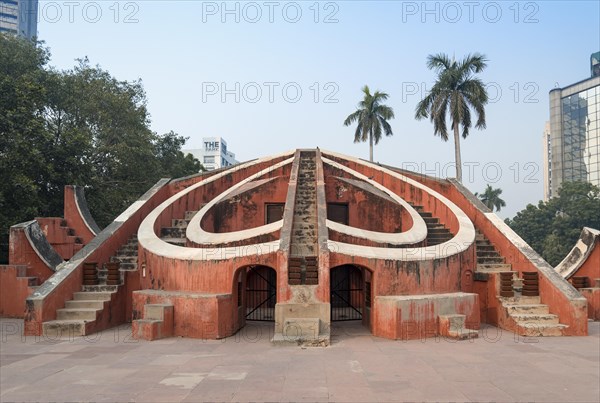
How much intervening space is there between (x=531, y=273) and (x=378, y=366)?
4.82 m

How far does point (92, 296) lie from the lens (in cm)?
985

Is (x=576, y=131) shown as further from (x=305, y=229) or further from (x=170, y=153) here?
(x=305, y=229)

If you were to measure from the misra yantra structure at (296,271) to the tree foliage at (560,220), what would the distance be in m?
23.0

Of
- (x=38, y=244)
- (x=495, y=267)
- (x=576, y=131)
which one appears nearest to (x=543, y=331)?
(x=495, y=267)

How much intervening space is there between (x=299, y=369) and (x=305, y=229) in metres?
4.44

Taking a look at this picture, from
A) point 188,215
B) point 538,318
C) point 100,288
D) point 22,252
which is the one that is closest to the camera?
point 538,318

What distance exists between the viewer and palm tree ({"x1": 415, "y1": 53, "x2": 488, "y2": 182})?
23297mm

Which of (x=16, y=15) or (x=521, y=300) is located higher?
(x=16, y=15)

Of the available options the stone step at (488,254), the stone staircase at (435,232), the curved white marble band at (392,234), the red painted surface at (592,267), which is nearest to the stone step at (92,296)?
the curved white marble band at (392,234)

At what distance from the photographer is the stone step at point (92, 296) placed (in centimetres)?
980

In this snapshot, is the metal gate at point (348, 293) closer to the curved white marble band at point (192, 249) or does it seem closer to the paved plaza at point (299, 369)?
the paved plaza at point (299, 369)

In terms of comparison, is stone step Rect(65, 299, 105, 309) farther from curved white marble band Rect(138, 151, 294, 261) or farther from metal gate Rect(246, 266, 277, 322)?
metal gate Rect(246, 266, 277, 322)

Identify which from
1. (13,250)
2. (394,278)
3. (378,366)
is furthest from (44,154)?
(378,366)

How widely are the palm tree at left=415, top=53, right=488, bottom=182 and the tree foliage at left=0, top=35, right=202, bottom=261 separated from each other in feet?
41.6
